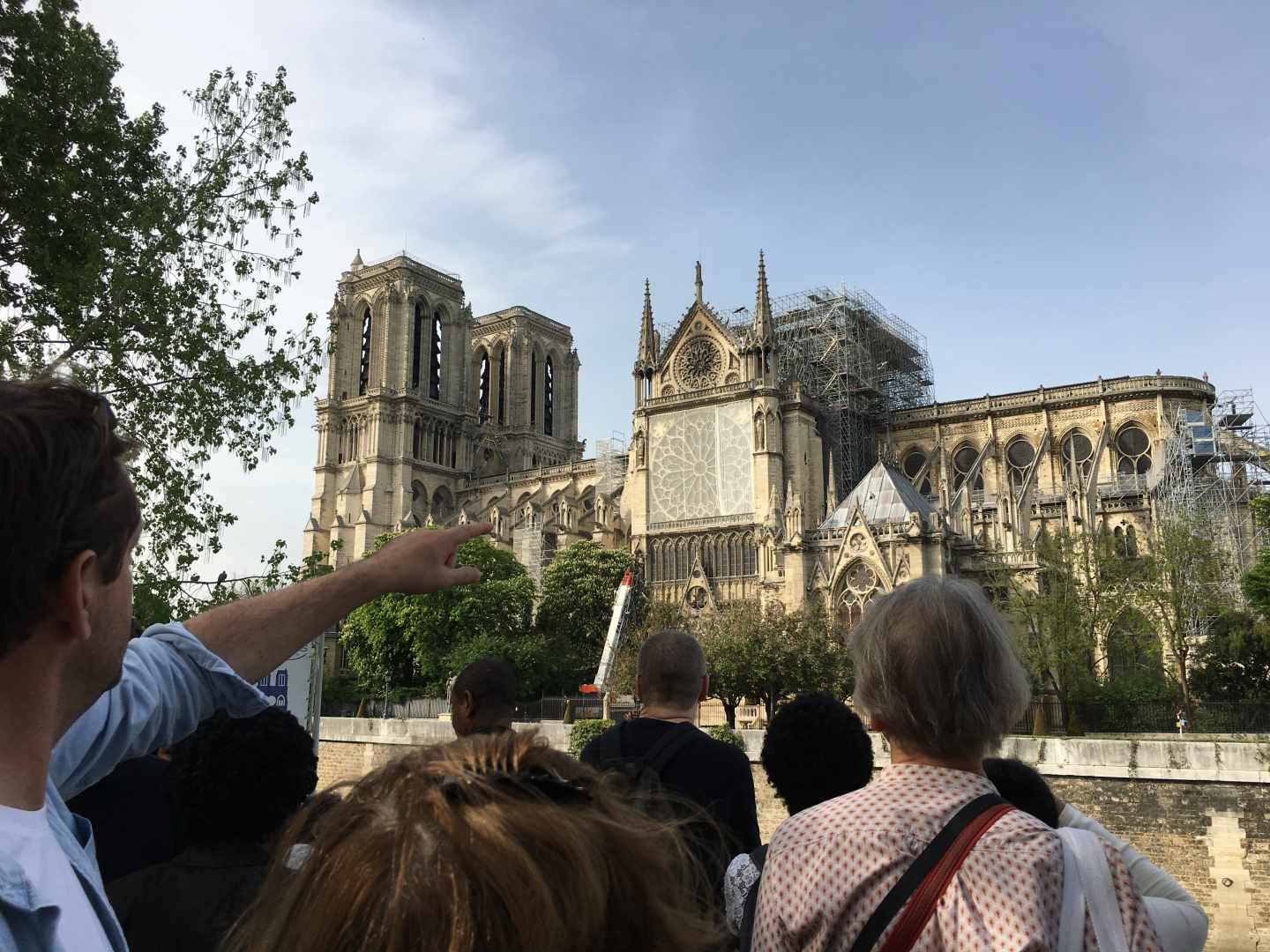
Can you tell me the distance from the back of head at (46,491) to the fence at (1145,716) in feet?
81.8

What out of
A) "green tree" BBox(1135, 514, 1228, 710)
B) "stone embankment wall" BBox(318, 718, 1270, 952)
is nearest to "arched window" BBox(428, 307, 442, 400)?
"green tree" BBox(1135, 514, 1228, 710)

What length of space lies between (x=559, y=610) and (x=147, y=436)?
3178 centimetres

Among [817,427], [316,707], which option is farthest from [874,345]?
[316,707]

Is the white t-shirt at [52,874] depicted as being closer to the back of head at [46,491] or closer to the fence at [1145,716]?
the back of head at [46,491]

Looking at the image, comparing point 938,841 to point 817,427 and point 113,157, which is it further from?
point 817,427

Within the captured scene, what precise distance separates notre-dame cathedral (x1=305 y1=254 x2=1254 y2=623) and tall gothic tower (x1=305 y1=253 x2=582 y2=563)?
170mm

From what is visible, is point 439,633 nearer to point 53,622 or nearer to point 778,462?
point 778,462

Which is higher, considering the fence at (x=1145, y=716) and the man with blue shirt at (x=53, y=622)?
the man with blue shirt at (x=53, y=622)

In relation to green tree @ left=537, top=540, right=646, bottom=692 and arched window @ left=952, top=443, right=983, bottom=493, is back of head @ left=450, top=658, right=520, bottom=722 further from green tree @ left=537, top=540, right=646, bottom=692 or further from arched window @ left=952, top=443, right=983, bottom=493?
arched window @ left=952, top=443, right=983, bottom=493

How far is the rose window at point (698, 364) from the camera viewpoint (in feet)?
158

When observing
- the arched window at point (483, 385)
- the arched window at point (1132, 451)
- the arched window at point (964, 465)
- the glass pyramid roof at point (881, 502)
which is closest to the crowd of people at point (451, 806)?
the glass pyramid roof at point (881, 502)

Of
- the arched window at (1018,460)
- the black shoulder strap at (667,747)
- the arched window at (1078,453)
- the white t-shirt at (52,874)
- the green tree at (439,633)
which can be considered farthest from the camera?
the arched window at (1018,460)

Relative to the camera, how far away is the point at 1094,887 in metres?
2.25

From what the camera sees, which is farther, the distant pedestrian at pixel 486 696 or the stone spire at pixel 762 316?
A: the stone spire at pixel 762 316
